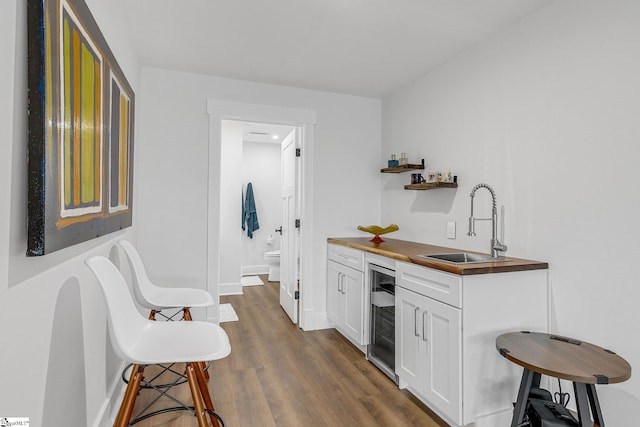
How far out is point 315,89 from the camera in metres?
3.53

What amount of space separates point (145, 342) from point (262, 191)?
15.9 ft

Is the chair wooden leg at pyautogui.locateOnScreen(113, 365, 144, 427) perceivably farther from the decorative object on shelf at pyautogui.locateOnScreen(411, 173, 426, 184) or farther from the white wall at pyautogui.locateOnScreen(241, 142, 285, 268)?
the white wall at pyautogui.locateOnScreen(241, 142, 285, 268)

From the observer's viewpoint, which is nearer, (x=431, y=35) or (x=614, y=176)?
(x=614, y=176)

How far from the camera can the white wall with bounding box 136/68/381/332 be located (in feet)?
9.91

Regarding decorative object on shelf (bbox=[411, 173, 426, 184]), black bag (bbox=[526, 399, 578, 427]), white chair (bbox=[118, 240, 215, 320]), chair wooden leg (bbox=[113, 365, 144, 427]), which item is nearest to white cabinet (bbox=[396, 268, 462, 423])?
black bag (bbox=[526, 399, 578, 427])

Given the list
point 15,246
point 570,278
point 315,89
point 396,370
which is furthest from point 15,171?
point 315,89

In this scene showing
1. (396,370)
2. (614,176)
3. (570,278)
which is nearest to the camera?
(614,176)

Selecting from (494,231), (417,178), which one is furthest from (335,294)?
(494,231)

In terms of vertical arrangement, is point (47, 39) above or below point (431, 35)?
below

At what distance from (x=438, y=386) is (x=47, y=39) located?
225 cm

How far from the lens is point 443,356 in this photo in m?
1.91

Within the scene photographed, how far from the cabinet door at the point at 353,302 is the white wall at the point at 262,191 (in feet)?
10.8

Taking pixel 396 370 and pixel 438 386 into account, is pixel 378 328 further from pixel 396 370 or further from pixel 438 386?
pixel 438 386

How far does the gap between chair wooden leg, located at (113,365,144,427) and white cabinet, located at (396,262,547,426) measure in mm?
1526
